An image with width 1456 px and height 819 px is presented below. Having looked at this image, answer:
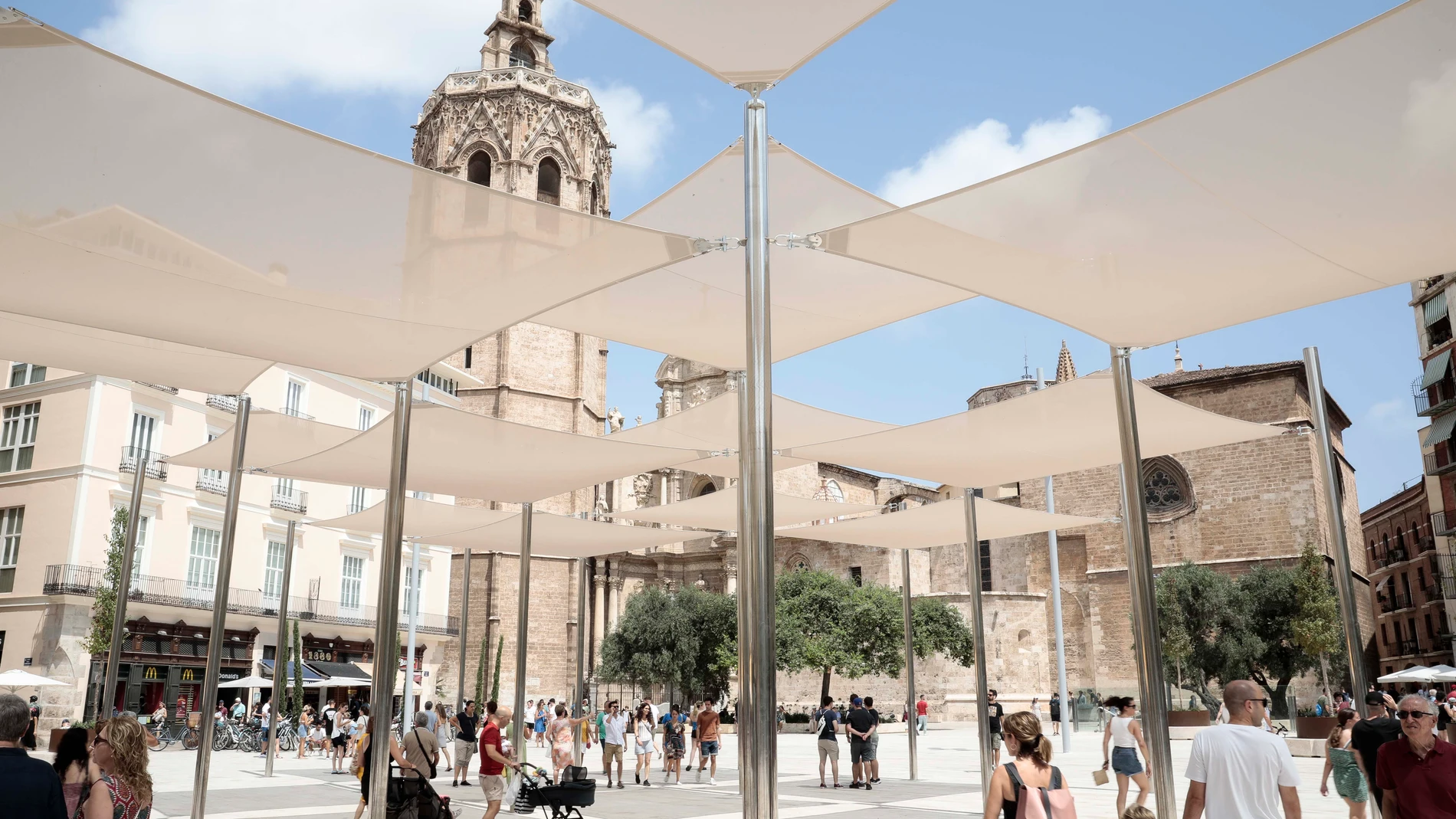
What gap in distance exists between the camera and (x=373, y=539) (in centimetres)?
3216

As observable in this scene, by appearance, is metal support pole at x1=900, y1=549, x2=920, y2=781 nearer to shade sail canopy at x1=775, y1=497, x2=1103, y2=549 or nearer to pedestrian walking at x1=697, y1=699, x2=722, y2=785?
shade sail canopy at x1=775, y1=497, x2=1103, y2=549

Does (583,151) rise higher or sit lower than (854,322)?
higher

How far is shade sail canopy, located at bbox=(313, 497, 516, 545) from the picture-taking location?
13664 mm

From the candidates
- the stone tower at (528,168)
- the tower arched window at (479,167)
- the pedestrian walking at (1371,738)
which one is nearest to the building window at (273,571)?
the stone tower at (528,168)

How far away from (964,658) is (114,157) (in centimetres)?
3532

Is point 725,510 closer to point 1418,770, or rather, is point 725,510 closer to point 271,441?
point 271,441

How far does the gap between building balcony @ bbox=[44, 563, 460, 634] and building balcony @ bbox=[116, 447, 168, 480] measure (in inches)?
89.5

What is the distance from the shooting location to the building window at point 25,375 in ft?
79.5

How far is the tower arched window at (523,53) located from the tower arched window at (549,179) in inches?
262

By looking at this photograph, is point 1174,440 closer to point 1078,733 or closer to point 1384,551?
point 1078,733

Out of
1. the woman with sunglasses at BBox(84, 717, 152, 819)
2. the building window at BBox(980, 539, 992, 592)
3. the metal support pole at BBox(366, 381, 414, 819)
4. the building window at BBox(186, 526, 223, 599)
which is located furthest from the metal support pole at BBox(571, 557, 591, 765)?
the building window at BBox(980, 539, 992, 592)

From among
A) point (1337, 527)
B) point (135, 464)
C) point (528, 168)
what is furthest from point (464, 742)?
point (528, 168)

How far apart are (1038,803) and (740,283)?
18.8 ft

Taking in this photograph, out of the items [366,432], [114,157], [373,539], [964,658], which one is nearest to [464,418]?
[366,432]
